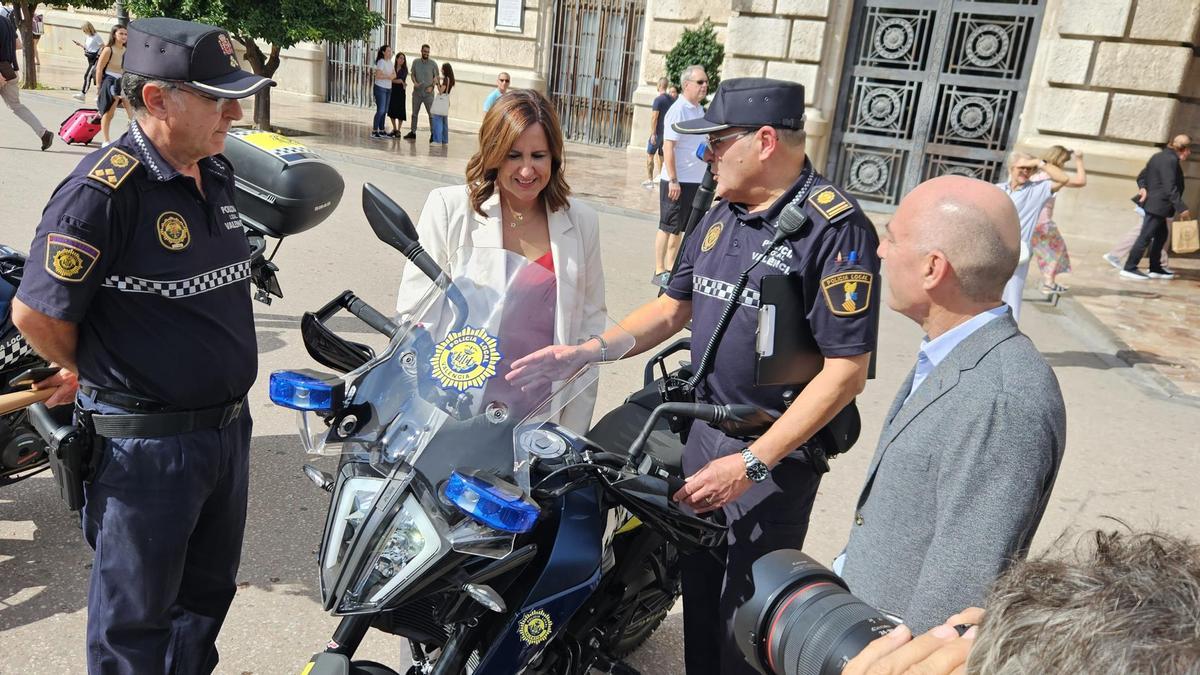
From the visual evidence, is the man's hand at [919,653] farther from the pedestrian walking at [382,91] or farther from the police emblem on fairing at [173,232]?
the pedestrian walking at [382,91]

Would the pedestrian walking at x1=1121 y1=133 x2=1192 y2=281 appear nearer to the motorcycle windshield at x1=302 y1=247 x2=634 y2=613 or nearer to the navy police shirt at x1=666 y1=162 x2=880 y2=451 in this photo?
the navy police shirt at x1=666 y1=162 x2=880 y2=451

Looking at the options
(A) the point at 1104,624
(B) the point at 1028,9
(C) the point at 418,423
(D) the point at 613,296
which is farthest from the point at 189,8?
(A) the point at 1104,624

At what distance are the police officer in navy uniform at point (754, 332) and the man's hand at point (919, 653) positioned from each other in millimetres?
1012

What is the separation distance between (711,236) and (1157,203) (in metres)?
11.0

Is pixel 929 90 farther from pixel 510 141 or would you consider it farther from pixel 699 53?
pixel 510 141

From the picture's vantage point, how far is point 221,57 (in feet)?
7.95

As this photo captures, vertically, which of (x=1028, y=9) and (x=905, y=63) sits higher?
(x=1028, y=9)

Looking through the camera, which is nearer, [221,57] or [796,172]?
[221,57]

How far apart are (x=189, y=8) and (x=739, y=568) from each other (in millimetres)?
14782

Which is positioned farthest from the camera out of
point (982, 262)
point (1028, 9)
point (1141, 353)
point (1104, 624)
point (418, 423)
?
point (1028, 9)

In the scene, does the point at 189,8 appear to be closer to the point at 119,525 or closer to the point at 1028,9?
the point at 1028,9

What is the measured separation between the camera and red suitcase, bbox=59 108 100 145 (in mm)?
9055

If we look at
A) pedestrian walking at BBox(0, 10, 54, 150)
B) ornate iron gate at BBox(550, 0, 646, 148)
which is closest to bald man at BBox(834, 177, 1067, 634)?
pedestrian walking at BBox(0, 10, 54, 150)

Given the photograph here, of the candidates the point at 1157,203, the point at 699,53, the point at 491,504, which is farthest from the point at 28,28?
the point at 491,504
